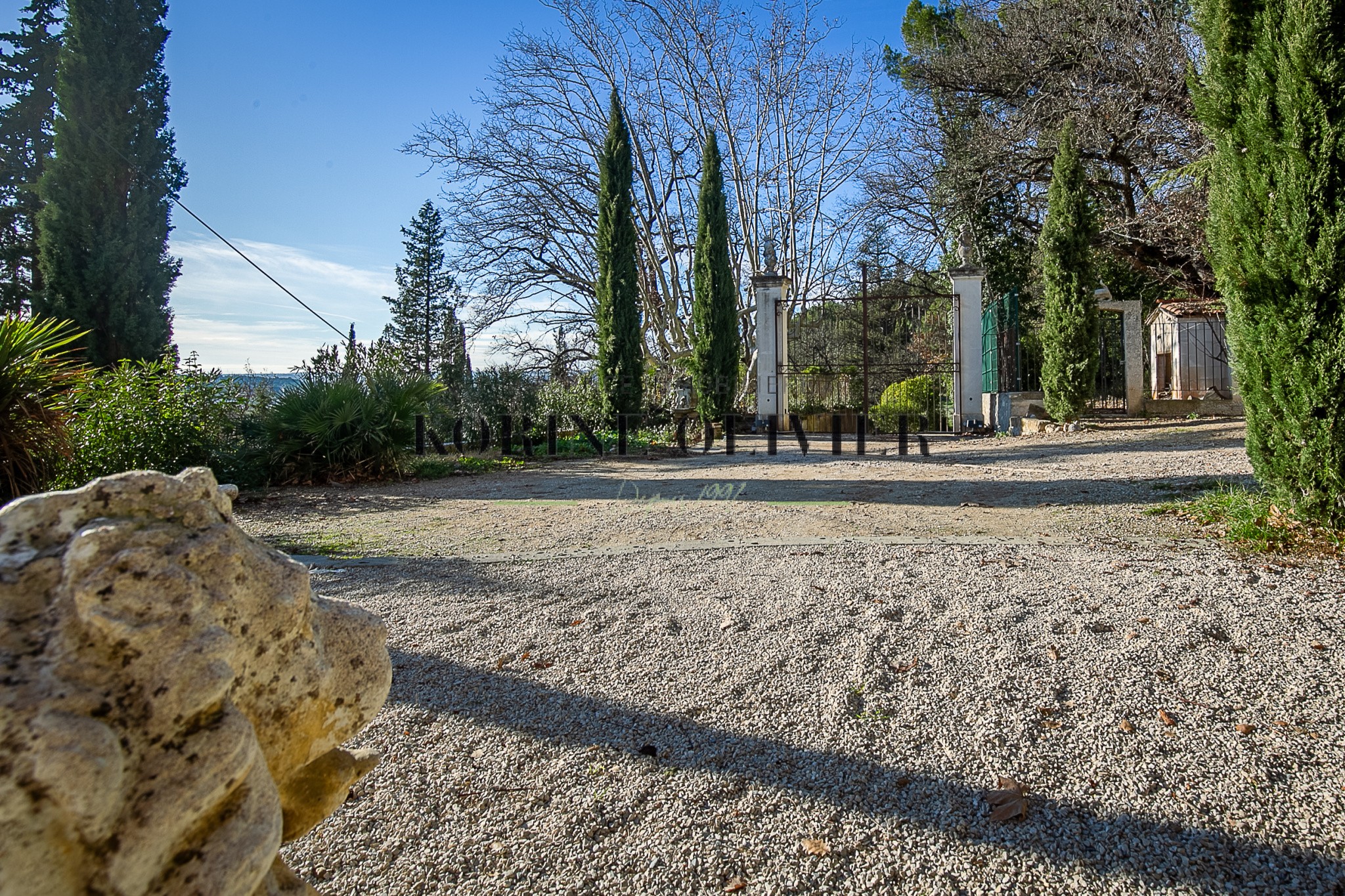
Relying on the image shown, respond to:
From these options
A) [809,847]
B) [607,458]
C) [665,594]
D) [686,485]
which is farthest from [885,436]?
[809,847]

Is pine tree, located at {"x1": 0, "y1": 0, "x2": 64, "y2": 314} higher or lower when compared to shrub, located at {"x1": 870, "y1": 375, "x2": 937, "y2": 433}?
higher

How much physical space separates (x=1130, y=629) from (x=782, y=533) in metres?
2.08

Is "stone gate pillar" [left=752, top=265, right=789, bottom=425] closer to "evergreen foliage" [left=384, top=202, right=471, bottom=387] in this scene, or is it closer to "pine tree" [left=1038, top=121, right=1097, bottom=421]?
"pine tree" [left=1038, top=121, right=1097, bottom=421]

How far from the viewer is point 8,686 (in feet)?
2.26

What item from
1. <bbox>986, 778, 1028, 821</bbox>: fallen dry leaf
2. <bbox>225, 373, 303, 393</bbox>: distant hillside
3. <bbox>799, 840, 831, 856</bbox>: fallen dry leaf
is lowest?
<bbox>799, 840, 831, 856</bbox>: fallen dry leaf

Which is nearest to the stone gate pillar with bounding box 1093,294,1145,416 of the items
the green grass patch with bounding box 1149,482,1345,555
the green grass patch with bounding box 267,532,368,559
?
the green grass patch with bounding box 1149,482,1345,555

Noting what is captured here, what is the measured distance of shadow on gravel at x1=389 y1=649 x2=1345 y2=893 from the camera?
154 cm

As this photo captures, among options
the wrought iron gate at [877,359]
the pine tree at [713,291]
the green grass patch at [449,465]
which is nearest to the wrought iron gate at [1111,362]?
the wrought iron gate at [877,359]

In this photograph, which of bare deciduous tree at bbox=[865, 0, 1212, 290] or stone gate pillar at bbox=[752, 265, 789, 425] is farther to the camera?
stone gate pillar at bbox=[752, 265, 789, 425]

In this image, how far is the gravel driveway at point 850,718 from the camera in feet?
5.26

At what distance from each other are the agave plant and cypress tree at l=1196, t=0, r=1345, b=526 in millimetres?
7411

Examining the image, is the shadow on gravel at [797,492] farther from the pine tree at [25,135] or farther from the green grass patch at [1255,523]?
the pine tree at [25,135]

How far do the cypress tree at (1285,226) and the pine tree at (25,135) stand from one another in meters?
22.5

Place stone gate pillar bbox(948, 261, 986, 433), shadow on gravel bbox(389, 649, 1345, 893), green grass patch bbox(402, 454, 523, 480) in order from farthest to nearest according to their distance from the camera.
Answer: stone gate pillar bbox(948, 261, 986, 433) < green grass patch bbox(402, 454, 523, 480) < shadow on gravel bbox(389, 649, 1345, 893)
